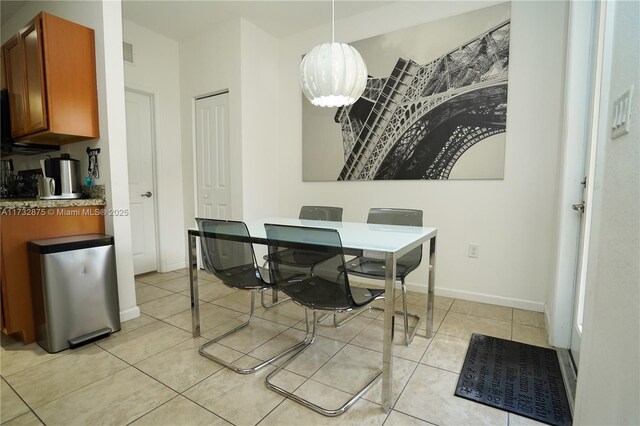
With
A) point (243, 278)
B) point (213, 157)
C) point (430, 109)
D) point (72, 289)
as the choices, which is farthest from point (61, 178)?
point (430, 109)

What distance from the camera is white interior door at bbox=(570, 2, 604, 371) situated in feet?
5.69

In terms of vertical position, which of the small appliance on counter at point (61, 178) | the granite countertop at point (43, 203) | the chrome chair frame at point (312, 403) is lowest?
the chrome chair frame at point (312, 403)

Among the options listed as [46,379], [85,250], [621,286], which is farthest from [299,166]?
[621,286]

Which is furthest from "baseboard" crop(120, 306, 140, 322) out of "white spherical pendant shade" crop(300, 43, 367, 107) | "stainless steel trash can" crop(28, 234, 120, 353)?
"white spherical pendant shade" crop(300, 43, 367, 107)

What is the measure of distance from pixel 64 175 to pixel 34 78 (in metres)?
0.75

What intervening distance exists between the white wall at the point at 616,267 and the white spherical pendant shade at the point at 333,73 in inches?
45.1

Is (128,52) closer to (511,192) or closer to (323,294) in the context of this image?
(323,294)

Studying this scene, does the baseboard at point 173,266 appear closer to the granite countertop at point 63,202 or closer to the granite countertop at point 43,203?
the granite countertop at point 63,202

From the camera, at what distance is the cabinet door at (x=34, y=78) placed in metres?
2.20

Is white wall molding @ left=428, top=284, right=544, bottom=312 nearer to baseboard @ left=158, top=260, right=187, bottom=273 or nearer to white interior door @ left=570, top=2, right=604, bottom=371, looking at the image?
white interior door @ left=570, top=2, right=604, bottom=371

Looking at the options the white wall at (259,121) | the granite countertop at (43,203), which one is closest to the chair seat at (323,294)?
the granite countertop at (43,203)

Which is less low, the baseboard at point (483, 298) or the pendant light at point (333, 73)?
the pendant light at point (333, 73)

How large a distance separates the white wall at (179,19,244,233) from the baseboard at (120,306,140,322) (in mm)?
1340

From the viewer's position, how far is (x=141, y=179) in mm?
3596
